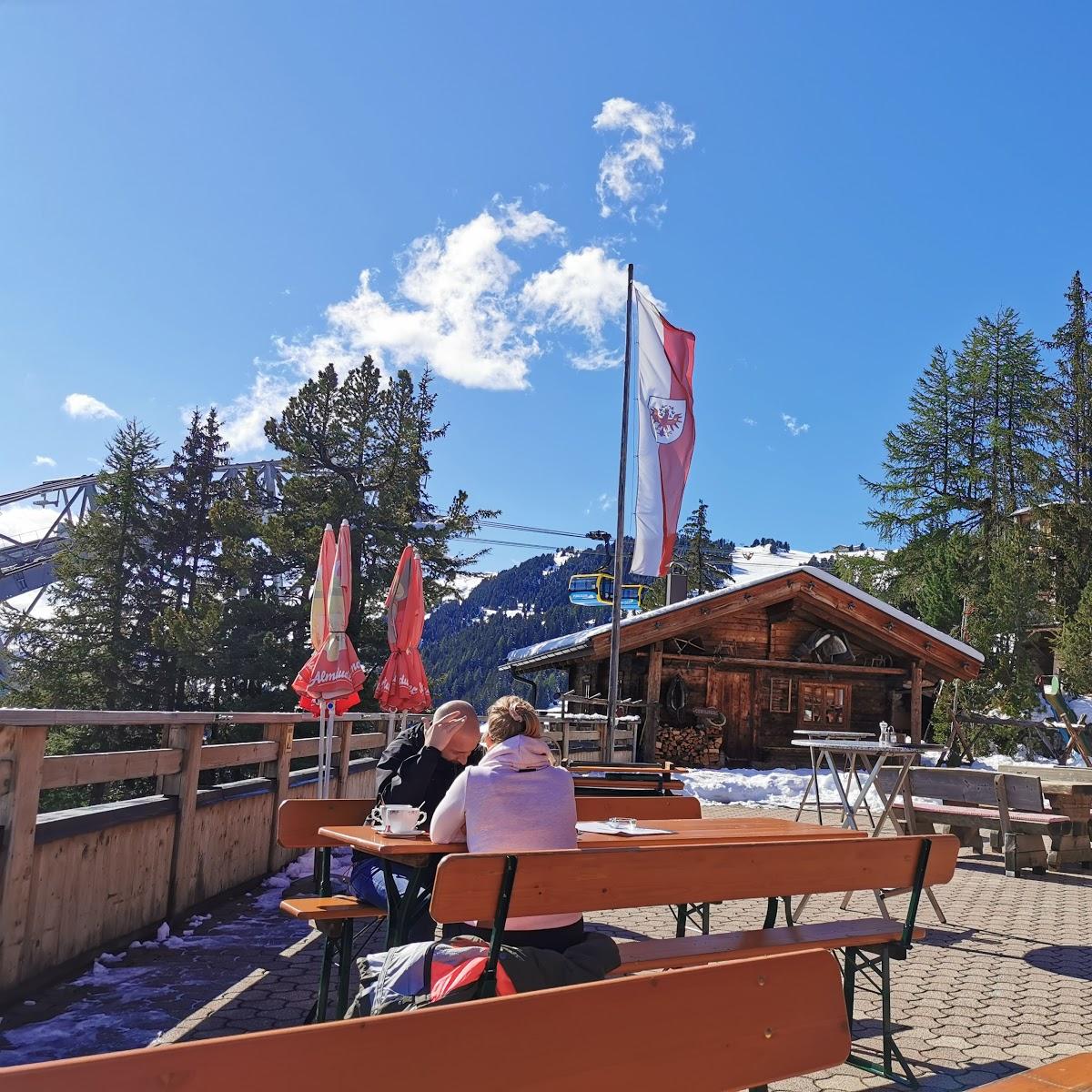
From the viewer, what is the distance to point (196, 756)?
6.23m

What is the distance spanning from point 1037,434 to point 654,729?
1062 inches

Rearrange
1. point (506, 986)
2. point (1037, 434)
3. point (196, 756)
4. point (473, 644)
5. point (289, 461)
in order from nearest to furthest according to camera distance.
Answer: point (506, 986) → point (196, 756) → point (289, 461) → point (1037, 434) → point (473, 644)

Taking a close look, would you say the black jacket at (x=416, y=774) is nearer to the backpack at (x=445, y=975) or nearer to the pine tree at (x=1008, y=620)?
the backpack at (x=445, y=975)

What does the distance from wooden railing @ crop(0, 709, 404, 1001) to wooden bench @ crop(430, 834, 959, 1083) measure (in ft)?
7.49

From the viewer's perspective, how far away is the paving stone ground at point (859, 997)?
4168 millimetres

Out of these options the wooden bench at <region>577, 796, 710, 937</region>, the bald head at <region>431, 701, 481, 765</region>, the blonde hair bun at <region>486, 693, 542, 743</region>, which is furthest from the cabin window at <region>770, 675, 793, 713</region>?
the blonde hair bun at <region>486, 693, 542, 743</region>

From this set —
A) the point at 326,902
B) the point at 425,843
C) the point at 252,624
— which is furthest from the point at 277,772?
the point at 252,624

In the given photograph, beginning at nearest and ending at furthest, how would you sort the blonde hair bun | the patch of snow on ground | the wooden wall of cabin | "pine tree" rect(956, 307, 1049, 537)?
the blonde hair bun < the patch of snow on ground < the wooden wall of cabin < "pine tree" rect(956, 307, 1049, 537)

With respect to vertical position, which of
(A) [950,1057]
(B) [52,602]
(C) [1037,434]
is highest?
(C) [1037,434]

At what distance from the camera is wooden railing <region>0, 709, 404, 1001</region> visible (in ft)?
14.3

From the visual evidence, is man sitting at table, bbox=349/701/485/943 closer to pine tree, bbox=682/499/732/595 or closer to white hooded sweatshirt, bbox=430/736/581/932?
white hooded sweatshirt, bbox=430/736/581/932

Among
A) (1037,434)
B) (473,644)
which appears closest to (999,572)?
(1037,434)

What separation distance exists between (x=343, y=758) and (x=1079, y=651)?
26.4 meters

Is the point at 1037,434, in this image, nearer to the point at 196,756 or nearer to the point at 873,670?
the point at 873,670
